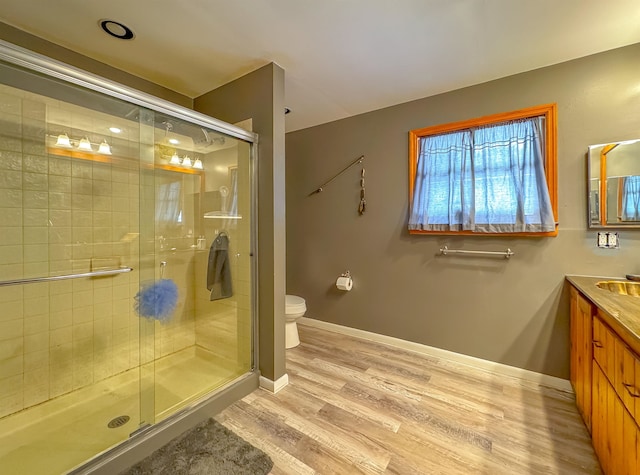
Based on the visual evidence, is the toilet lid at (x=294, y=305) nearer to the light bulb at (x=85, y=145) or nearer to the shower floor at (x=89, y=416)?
the shower floor at (x=89, y=416)

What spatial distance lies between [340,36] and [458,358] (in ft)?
8.91

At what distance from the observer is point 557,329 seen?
202 centimetres

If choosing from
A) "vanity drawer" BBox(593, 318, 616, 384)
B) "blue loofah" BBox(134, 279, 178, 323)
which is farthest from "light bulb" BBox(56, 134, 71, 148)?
"vanity drawer" BBox(593, 318, 616, 384)

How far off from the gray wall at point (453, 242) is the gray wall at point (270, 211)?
114 cm

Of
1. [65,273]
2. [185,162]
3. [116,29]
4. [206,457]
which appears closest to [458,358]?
[206,457]

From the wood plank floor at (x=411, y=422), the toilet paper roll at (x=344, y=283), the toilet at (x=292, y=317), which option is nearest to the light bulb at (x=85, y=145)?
the toilet at (x=292, y=317)

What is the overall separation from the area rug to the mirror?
8.59 ft

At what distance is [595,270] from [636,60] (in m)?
1.42

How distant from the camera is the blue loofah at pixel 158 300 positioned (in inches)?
78.3

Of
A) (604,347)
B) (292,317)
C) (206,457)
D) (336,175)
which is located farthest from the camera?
(336,175)

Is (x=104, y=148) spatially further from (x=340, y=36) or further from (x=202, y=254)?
(x=340, y=36)

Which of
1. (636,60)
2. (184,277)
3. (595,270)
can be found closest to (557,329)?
(595,270)

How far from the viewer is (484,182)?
2.23 m

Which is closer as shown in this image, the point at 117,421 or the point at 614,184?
the point at 117,421
